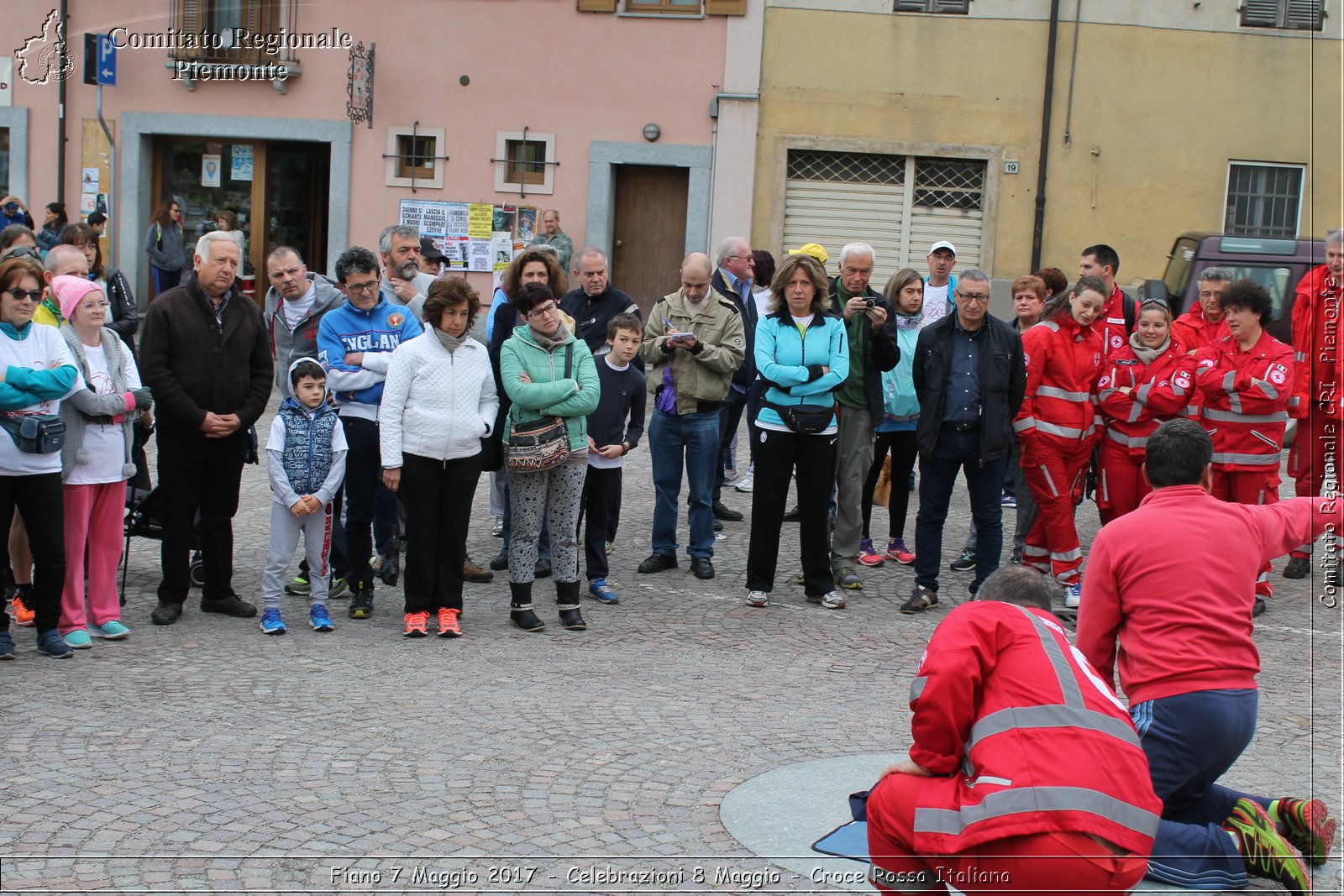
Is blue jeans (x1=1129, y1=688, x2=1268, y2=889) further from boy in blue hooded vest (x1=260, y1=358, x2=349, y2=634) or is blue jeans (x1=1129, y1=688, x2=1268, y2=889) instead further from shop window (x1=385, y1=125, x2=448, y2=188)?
shop window (x1=385, y1=125, x2=448, y2=188)

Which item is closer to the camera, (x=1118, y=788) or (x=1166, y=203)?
(x=1118, y=788)

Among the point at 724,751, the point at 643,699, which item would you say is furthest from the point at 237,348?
the point at 724,751

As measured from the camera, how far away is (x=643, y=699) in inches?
252

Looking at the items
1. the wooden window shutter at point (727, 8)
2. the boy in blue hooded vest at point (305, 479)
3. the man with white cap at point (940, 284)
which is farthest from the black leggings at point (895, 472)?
the wooden window shutter at point (727, 8)

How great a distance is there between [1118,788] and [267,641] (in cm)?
480

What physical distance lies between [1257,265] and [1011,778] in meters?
12.7

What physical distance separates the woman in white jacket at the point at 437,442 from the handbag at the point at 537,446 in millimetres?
187

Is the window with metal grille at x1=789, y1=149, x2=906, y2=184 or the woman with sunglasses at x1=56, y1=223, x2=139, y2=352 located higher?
the window with metal grille at x1=789, y1=149, x2=906, y2=184

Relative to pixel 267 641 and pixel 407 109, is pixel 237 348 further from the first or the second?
pixel 407 109

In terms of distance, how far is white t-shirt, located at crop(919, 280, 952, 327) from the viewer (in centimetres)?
1116

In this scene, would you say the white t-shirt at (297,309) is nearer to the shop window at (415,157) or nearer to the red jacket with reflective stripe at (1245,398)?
the red jacket with reflective stripe at (1245,398)

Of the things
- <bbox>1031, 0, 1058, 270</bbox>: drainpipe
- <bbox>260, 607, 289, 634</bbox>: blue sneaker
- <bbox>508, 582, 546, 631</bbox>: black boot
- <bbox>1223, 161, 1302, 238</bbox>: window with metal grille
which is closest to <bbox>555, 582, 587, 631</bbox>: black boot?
<bbox>508, 582, 546, 631</bbox>: black boot

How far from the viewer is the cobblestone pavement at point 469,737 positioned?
4.55 m

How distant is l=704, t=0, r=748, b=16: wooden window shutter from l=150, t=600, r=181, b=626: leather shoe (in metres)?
14.2
